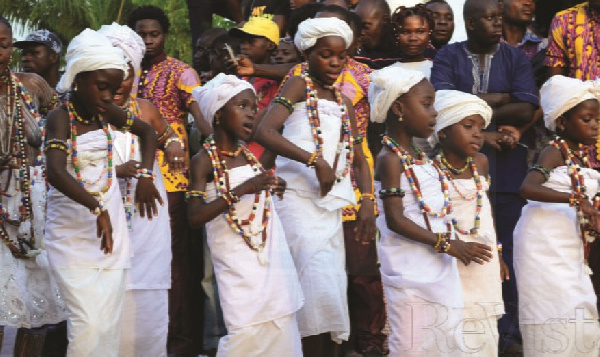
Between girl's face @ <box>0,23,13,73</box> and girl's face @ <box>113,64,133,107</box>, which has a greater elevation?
girl's face @ <box>0,23,13,73</box>

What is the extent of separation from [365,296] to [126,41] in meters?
2.73

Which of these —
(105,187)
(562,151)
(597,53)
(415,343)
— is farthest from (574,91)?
(105,187)

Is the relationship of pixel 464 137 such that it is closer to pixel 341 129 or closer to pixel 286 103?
pixel 341 129

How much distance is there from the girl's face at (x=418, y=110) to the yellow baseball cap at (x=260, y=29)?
2.31 m

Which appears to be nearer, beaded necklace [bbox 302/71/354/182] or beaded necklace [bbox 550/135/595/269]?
beaded necklace [bbox 302/71/354/182]

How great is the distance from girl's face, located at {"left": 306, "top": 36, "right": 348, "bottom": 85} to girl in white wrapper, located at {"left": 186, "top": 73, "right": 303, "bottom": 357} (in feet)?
2.05

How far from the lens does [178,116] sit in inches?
340

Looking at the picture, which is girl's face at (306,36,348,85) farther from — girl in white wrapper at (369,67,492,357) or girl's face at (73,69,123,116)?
girl's face at (73,69,123,116)

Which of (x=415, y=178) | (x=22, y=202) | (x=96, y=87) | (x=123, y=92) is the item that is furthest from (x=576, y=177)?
(x=22, y=202)

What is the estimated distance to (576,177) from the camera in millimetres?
7133

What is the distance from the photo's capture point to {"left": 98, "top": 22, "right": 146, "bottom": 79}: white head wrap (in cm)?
722

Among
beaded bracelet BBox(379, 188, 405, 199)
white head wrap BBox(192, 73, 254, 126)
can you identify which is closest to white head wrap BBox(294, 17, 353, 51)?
white head wrap BBox(192, 73, 254, 126)

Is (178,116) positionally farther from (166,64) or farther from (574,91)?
(574,91)

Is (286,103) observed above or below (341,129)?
above
